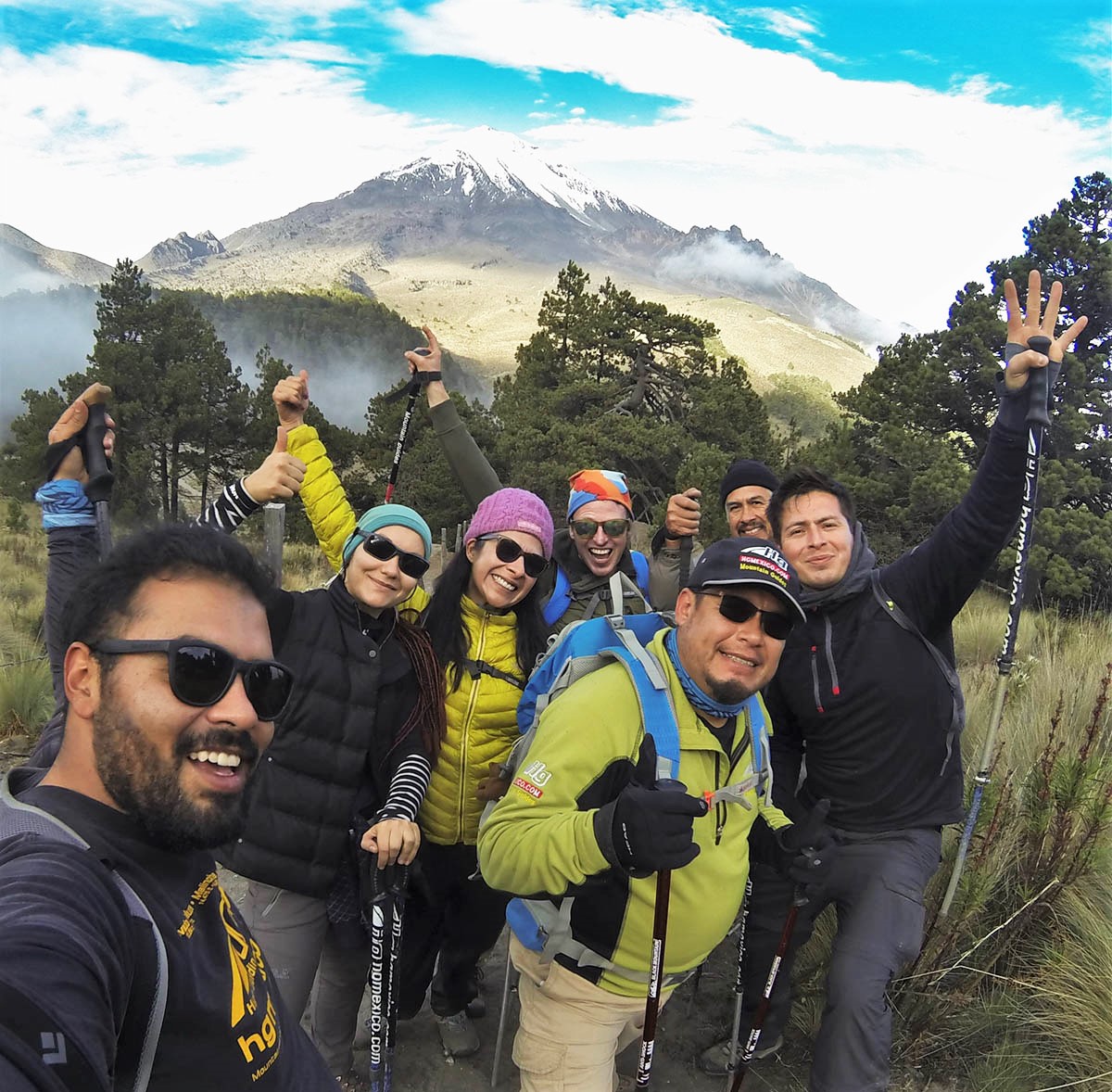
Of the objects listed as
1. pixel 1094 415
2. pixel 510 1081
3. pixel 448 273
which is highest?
pixel 448 273

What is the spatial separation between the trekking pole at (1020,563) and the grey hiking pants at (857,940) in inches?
12.9

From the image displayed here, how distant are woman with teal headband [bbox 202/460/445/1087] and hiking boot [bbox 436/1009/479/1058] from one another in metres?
0.55

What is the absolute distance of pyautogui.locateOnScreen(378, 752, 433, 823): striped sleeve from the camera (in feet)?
7.89

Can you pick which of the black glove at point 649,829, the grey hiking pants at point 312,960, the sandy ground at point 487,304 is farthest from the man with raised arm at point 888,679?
the sandy ground at point 487,304

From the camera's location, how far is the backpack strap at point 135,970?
105 cm

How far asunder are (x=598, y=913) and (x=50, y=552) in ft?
11.6

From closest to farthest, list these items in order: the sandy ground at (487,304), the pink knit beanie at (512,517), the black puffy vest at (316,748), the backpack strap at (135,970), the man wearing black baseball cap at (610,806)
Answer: the backpack strap at (135,970) → the man wearing black baseball cap at (610,806) → the black puffy vest at (316,748) → the pink knit beanie at (512,517) → the sandy ground at (487,304)

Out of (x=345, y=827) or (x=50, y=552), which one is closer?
(x=345, y=827)

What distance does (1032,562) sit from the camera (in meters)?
11.3

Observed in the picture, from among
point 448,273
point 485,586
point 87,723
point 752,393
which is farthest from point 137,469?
Answer: point 448,273

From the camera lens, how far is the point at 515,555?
283cm

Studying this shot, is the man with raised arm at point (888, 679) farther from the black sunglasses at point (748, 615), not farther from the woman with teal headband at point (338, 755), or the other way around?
the woman with teal headband at point (338, 755)

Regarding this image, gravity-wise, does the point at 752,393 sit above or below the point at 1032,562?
above

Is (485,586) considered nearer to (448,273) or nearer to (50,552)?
(50,552)
